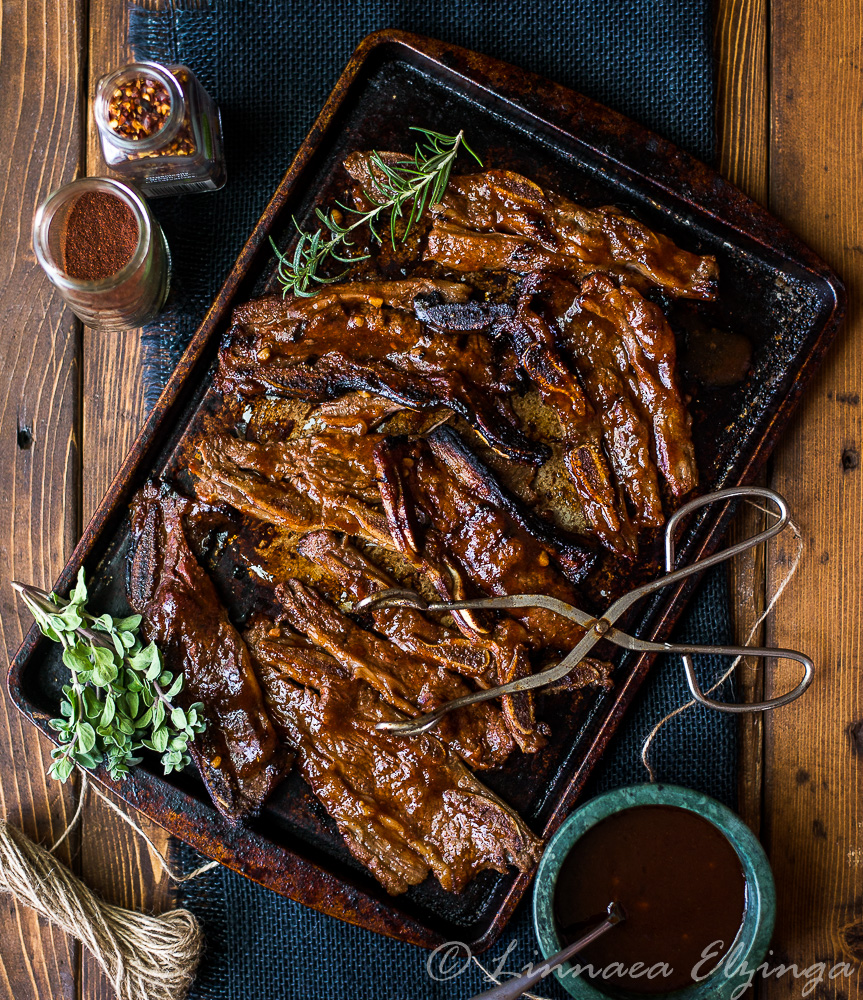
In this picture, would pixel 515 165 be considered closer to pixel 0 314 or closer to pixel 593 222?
pixel 593 222

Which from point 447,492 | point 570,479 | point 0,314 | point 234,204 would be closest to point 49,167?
point 0,314


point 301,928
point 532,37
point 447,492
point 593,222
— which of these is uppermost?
point 532,37

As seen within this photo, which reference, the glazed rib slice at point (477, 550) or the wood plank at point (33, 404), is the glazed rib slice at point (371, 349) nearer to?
the glazed rib slice at point (477, 550)

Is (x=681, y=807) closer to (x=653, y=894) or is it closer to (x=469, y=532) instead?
(x=653, y=894)

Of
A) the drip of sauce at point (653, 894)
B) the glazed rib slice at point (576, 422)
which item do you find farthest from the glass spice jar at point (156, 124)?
the drip of sauce at point (653, 894)

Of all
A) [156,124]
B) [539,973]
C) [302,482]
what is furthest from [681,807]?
[156,124]
